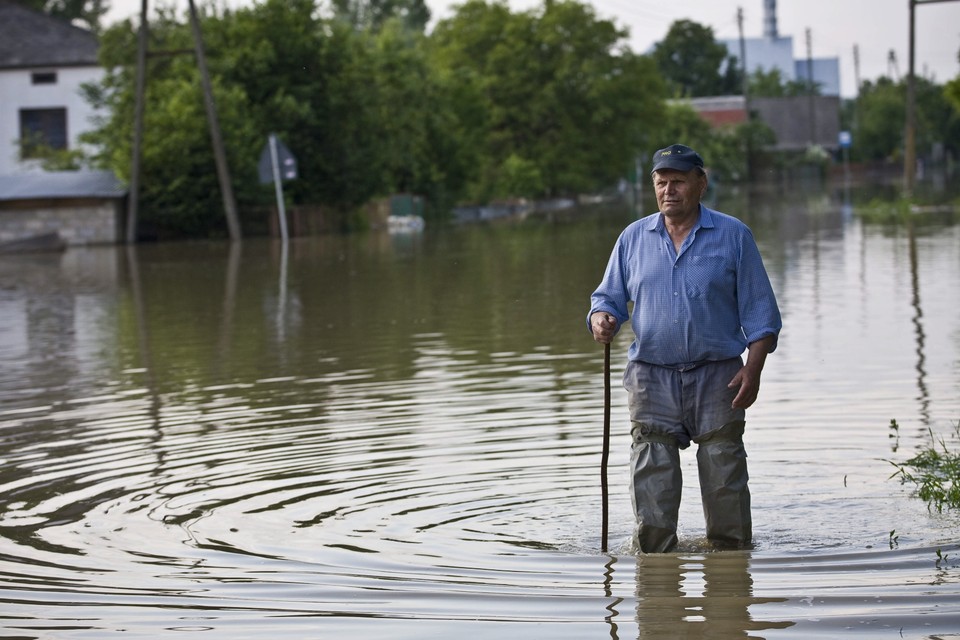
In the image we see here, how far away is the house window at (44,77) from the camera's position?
68.2 meters

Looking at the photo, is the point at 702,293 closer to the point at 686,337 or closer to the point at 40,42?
the point at 686,337

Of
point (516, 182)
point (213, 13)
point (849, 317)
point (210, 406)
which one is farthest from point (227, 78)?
point (210, 406)

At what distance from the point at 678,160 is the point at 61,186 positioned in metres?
43.2

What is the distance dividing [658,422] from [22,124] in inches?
2600

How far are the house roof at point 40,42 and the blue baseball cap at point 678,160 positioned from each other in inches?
2505

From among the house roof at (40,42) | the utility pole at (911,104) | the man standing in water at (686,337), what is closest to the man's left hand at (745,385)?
the man standing in water at (686,337)

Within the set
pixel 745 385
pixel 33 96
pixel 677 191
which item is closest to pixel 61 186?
pixel 33 96

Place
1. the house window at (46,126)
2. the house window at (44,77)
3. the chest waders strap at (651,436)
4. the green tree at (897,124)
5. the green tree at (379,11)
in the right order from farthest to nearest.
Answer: the green tree at (897,124), the green tree at (379,11), the house window at (46,126), the house window at (44,77), the chest waders strap at (651,436)

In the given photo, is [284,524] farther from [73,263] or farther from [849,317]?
[73,263]

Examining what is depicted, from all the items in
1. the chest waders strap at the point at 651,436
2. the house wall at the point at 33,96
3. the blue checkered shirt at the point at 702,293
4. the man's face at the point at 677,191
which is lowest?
the chest waders strap at the point at 651,436

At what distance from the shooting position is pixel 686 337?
259 inches

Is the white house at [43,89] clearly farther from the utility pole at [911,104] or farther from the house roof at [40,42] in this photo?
the utility pole at [911,104]

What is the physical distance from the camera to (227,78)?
5031 centimetres

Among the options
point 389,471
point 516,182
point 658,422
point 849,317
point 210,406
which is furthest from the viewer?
point 516,182
